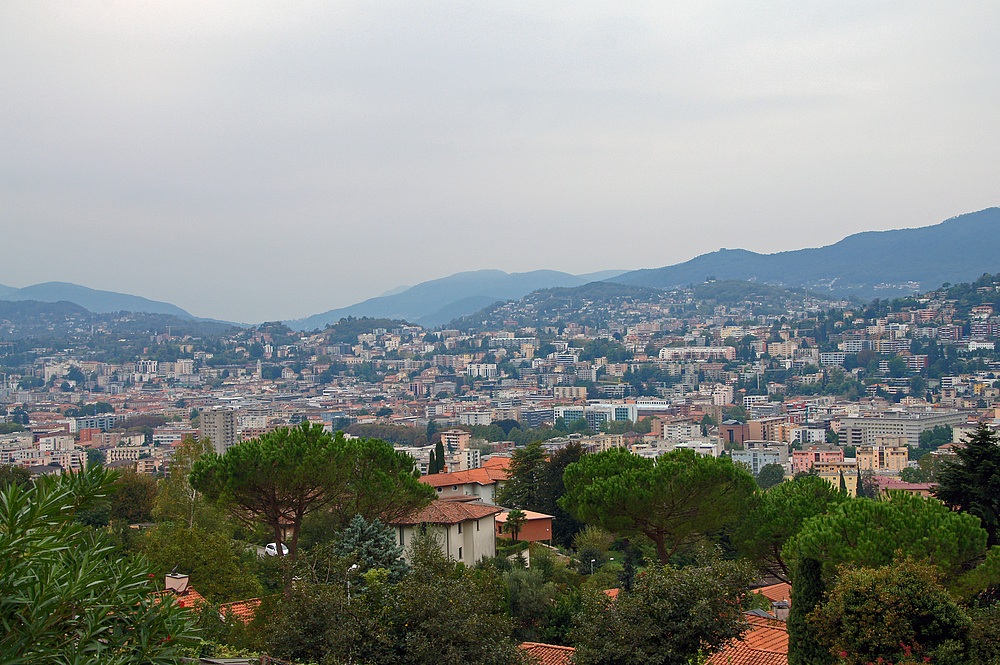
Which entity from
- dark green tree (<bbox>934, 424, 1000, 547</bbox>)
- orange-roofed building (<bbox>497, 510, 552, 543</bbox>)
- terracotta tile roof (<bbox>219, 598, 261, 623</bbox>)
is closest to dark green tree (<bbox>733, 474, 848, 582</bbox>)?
dark green tree (<bbox>934, 424, 1000, 547</bbox>)

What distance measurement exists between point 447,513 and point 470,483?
8684 millimetres

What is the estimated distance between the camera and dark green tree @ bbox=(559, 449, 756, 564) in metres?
11.8

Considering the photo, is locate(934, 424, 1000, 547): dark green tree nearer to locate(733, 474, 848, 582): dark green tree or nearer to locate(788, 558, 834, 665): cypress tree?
locate(733, 474, 848, 582): dark green tree

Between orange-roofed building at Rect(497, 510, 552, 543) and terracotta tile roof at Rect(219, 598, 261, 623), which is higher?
terracotta tile roof at Rect(219, 598, 261, 623)

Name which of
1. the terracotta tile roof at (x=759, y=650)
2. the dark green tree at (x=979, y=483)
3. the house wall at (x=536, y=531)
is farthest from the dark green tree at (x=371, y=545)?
the house wall at (x=536, y=531)

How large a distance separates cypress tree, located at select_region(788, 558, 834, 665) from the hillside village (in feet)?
21.1

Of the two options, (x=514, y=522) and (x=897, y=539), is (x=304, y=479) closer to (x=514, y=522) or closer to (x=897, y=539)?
(x=897, y=539)

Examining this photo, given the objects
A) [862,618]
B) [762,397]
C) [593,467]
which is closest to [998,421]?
[762,397]

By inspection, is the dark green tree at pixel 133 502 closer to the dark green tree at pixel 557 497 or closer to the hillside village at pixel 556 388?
the hillside village at pixel 556 388

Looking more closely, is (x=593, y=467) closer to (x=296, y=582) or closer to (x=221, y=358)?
(x=296, y=582)

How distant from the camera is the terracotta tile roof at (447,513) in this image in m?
13.3

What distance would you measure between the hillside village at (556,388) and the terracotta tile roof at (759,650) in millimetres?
4759

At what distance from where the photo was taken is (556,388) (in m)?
117

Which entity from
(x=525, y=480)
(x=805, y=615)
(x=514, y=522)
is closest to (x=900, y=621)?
(x=805, y=615)
